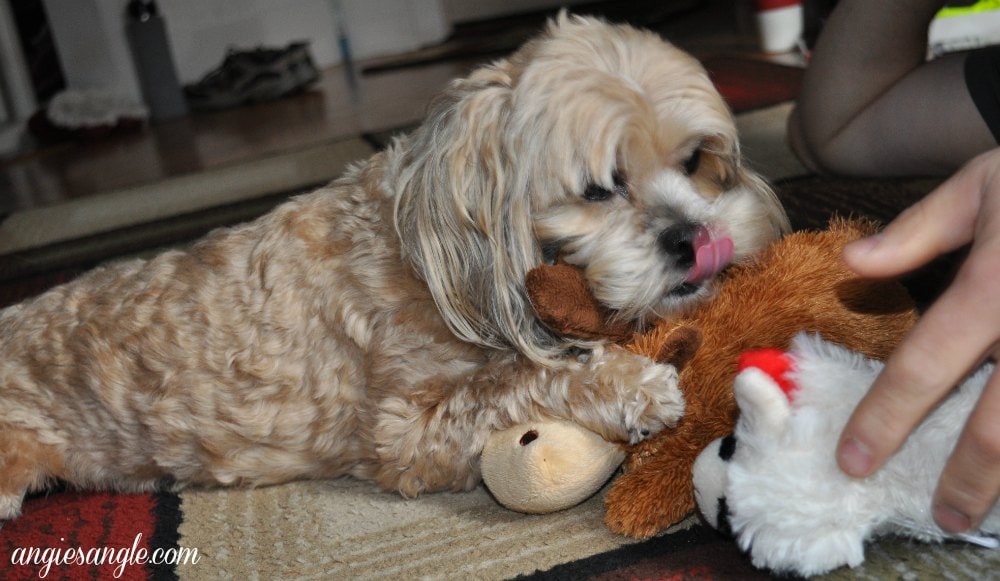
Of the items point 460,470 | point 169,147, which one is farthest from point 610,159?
point 169,147

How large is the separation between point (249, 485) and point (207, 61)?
6.79 m

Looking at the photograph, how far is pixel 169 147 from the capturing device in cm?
566

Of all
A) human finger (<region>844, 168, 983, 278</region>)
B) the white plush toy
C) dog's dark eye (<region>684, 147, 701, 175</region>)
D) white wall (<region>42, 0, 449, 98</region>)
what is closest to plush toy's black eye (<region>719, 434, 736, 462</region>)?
the white plush toy

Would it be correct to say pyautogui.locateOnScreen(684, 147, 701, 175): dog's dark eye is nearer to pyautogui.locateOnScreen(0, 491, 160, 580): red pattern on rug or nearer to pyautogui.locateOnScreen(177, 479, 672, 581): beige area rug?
pyautogui.locateOnScreen(177, 479, 672, 581): beige area rug

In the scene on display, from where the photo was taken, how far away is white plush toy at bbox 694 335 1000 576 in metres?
1.10

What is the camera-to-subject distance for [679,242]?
59.8 inches

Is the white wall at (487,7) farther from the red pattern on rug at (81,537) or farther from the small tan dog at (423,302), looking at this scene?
the red pattern on rug at (81,537)

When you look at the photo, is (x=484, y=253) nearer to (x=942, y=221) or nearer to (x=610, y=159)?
(x=610, y=159)

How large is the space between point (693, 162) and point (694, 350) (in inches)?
→ 15.9

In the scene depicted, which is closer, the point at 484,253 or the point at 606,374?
the point at 606,374

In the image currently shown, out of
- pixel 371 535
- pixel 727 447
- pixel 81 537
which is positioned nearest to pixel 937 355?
pixel 727 447

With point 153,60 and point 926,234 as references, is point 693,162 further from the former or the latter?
point 153,60

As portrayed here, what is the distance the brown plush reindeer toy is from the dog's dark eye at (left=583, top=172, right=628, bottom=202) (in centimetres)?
17

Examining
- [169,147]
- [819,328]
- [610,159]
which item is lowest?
[169,147]
